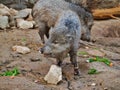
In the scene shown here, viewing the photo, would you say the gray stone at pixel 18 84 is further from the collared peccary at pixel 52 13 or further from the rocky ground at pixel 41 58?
the collared peccary at pixel 52 13

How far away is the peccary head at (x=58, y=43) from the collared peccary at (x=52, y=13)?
1430 mm

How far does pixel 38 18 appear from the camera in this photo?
7156 millimetres

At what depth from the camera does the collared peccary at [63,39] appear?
534 cm

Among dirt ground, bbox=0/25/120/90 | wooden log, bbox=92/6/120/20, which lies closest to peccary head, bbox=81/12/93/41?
dirt ground, bbox=0/25/120/90

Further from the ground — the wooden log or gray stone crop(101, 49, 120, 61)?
the wooden log

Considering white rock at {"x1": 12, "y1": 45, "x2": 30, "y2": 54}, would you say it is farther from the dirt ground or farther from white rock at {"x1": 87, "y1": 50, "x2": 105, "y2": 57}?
white rock at {"x1": 87, "y1": 50, "x2": 105, "y2": 57}

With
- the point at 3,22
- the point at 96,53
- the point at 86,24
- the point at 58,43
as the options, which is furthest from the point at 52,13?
the point at 3,22

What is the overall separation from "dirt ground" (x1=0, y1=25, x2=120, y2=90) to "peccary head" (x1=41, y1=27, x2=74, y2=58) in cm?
52

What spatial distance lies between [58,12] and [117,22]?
347cm

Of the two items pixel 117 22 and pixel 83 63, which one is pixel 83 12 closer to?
pixel 83 63

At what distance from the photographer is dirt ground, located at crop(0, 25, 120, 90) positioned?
209 inches

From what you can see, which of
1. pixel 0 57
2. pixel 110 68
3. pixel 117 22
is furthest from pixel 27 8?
pixel 110 68

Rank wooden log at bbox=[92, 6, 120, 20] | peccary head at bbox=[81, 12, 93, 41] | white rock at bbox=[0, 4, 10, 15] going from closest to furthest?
1. peccary head at bbox=[81, 12, 93, 41]
2. white rock at bbox=[0, 4, 10, 15]
3. wooden log at bbox=[92, 6, 120, 20]

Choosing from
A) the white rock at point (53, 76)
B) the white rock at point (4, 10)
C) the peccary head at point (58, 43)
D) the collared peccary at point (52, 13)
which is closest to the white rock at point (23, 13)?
the white rock at point (4, 10)
